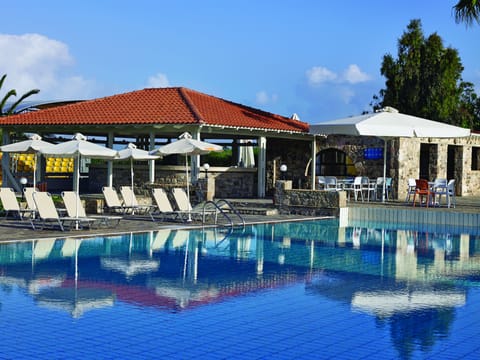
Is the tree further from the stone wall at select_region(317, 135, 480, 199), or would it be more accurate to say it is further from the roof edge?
the roof edge

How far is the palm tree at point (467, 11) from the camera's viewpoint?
2342 centimetres

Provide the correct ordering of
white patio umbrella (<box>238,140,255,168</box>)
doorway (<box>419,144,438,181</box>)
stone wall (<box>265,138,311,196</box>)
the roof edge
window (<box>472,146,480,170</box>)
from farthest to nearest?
window (<box>472,146,480,170</box>) → white patio umbrella (<box>238,140,255,168</box>) → stone wall (<box>265,138,311,196</box>) → doorway (<box>419,144,438,181</box>) → the roof edge

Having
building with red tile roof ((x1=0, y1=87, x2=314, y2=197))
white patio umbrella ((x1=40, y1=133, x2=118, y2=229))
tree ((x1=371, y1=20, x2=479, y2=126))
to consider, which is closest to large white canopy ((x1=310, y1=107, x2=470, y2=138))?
building with red tile roof ((x1=0, y1=87, x2=314, y2=197))

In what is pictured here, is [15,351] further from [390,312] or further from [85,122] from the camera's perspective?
[85,122]

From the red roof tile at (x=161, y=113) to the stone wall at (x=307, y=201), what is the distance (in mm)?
3293

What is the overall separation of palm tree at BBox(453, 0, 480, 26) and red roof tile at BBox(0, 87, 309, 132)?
6750 millimetres

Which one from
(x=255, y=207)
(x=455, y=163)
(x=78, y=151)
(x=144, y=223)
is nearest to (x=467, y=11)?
(x=455, y=163)

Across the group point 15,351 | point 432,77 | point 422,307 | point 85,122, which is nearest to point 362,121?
point 85,122

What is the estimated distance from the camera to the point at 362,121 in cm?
2184

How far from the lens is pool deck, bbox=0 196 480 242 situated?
14.7m

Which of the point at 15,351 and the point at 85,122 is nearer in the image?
the point at 15,351

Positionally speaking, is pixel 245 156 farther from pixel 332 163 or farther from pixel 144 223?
pixel 144 223

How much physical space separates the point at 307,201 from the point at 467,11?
27.1 feet

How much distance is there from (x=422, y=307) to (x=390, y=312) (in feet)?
1.89
